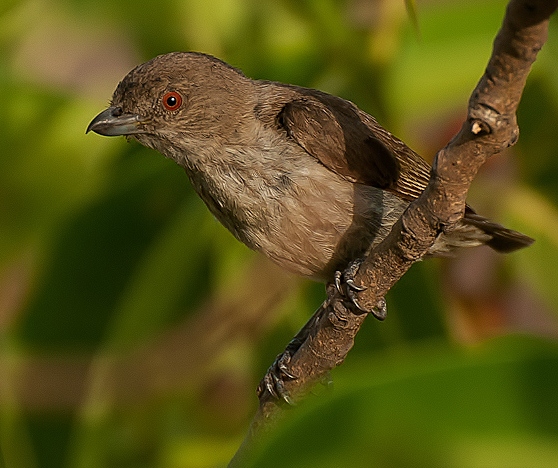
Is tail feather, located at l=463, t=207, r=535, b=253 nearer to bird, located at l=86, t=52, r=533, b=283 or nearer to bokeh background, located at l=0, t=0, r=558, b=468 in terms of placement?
bird, located at l=86, t=52, r=533, b=283

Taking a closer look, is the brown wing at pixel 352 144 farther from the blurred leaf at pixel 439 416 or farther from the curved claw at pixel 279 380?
the blurred leaf at pixel 439 416

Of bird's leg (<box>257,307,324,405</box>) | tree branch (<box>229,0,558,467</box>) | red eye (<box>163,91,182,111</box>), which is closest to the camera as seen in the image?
tree branch (<box>229,0,558,467</box>)

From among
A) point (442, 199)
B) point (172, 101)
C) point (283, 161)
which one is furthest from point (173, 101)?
point (442, 199)

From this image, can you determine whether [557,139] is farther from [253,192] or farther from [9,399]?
[9,399]

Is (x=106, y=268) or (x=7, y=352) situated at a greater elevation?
(x=106, y=268)

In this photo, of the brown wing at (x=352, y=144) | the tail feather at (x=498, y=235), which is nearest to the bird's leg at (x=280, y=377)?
the brown wing at (x=352, y=144)

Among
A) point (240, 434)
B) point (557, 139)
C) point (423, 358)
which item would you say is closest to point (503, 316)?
point (557, 139)

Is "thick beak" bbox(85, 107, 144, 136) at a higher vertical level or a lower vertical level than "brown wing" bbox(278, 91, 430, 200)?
lower

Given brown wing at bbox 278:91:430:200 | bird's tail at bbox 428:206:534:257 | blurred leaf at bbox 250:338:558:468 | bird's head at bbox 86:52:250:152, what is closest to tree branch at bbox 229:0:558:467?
blurred leaf at bbox 250:338:558:468
